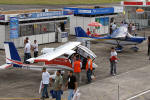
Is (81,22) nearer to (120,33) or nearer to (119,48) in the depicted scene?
(119,48)

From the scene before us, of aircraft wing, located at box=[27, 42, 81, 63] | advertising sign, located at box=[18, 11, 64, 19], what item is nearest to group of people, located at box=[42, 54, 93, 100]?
aircraft wing, located at box=[27, 42, 81, 63]

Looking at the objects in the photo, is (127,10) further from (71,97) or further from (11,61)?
(71,97)

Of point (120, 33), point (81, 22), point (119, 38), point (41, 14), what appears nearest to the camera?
point (120, 33)

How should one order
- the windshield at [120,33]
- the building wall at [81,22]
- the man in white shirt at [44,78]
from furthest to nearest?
the building wall at [81,22]
the windshield at [120,33]
the man in white shirt at [44,78]

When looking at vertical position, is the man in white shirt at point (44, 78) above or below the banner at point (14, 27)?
below

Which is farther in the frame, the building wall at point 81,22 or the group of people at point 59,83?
the building wall at point 81,22

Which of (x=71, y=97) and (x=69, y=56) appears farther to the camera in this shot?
(x=69, y=56)

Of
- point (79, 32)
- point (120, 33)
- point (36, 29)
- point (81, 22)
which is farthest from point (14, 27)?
point (81, 22)

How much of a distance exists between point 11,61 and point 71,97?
518cm

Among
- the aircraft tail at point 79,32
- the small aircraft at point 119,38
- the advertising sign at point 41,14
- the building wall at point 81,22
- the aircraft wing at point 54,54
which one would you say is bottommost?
the aircraft wing at point 54,54

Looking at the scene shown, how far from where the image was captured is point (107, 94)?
15.9 metres

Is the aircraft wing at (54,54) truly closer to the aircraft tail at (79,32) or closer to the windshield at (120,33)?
the aircraft tail at (79,32)

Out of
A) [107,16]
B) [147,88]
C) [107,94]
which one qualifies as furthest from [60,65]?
[107,16]

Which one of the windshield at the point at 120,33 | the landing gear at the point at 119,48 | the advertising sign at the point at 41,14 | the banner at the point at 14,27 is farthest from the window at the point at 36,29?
the landing gear at the point at 119,48
